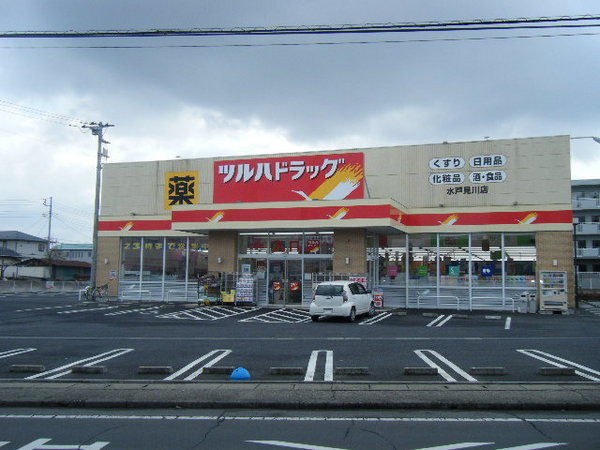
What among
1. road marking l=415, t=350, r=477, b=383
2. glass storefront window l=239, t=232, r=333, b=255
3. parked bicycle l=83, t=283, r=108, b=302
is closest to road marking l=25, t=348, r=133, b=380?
road marking l=415, t=350, r=477, b=383

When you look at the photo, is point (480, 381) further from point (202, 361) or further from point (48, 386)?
point (48, 386)

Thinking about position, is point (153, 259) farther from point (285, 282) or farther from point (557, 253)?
point (557, 253)

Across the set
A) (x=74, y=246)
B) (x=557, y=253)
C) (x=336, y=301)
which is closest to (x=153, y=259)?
(x=336, y=301)

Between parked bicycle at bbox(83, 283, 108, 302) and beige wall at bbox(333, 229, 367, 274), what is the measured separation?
45.9 ft

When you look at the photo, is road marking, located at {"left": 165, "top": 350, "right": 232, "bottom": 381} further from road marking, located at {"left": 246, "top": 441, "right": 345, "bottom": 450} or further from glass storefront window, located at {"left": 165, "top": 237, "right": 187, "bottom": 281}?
glass storefront window, located at {"left": 165, "top": 237, "right": 187, "bottom": 281}

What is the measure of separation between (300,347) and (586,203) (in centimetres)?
4644

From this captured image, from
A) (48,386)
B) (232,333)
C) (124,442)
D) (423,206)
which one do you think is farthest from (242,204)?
(124,442)

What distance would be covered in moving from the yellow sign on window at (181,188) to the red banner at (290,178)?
4.52 feet

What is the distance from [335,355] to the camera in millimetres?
12414

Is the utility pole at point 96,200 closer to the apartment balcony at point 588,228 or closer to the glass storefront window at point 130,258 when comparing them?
the glass storefront window at point 130,258

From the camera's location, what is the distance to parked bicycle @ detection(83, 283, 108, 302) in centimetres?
3031

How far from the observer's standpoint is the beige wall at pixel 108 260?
1261 inches

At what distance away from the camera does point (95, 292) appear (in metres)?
30.6

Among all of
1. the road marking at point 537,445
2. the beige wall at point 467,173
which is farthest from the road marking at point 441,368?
the beige wall at point 467,173
